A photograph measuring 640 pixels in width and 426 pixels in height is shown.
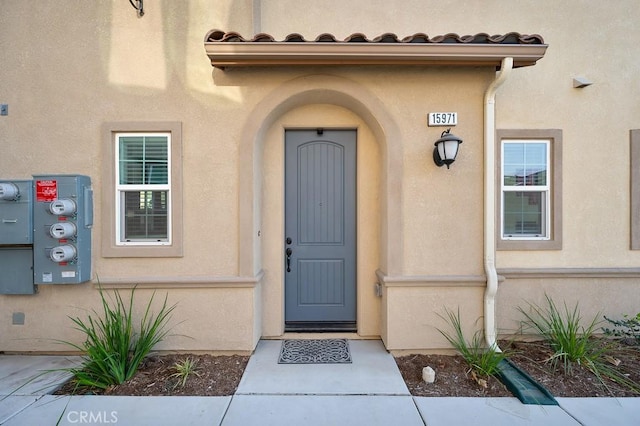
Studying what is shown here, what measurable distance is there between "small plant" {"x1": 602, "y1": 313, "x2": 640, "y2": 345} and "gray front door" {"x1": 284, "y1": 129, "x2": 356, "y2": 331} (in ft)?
11.1

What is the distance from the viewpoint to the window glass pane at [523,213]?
448 cm

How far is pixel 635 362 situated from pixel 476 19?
4.77 metres

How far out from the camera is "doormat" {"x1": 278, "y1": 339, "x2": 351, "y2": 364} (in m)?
3.83

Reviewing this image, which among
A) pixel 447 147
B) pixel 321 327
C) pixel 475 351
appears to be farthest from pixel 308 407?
pixel 447 147

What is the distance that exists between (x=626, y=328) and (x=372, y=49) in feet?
16.3

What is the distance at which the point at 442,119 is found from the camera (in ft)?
13.0

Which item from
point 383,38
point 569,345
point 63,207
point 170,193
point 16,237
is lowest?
point 569,345

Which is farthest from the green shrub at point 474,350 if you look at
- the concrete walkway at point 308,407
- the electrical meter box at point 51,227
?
the electrical meter box at point 51,227

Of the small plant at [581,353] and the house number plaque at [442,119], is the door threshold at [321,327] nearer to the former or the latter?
the small plant at [581,353]

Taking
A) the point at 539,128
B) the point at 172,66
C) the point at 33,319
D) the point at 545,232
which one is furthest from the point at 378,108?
the point at 33,319

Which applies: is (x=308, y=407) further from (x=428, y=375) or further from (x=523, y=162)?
(x=523, y=162)

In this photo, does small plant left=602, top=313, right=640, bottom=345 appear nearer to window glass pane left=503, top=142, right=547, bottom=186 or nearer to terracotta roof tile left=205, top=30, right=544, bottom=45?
window glass pane left=503, top=142, right=547, bottom=186

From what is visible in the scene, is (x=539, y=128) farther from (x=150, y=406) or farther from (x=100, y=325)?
(x=100, y=325)

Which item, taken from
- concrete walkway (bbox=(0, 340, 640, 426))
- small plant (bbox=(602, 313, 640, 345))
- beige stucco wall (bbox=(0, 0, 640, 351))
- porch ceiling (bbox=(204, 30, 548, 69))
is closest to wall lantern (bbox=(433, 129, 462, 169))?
beige stucco wall (bbox=(0, 0, 640, 351))
